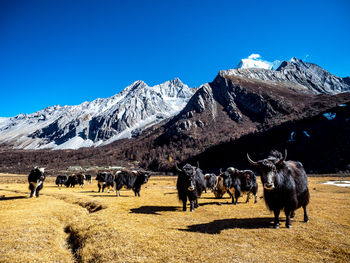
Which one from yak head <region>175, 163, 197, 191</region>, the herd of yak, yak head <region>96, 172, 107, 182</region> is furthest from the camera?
yak head <region>96, 172, 107, 182</region>

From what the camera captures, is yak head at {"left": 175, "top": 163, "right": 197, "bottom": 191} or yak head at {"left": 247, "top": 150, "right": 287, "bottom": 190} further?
yak head at {"left": 175, "top": 163, "right": 197, "bottom": 191}

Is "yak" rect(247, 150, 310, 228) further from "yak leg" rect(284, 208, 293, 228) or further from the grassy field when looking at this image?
the grassy field

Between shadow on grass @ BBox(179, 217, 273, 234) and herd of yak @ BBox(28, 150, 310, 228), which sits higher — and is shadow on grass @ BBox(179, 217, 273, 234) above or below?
below

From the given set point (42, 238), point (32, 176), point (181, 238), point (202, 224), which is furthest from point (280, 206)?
point (32, 176)

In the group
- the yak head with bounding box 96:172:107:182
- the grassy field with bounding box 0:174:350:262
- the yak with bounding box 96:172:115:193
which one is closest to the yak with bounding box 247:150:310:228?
the grassy field with bounding box 0:174:350:262

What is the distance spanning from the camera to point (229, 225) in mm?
8688

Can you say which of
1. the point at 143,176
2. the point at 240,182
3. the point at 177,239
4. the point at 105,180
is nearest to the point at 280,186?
the point at 177,239

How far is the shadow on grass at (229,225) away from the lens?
26.5 feet

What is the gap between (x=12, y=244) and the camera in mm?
6898

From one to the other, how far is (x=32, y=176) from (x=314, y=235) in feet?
74.5

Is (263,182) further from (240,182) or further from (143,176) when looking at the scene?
(143,176)

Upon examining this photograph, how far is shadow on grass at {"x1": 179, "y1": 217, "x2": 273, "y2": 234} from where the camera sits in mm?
8062

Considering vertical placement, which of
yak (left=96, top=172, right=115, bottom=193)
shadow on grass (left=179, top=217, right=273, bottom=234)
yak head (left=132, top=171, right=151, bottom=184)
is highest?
yak head (left=132, top=171, right=151, bottom=184)

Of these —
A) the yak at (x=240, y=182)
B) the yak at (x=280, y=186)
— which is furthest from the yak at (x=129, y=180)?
the yak at (x=280, y=186)
